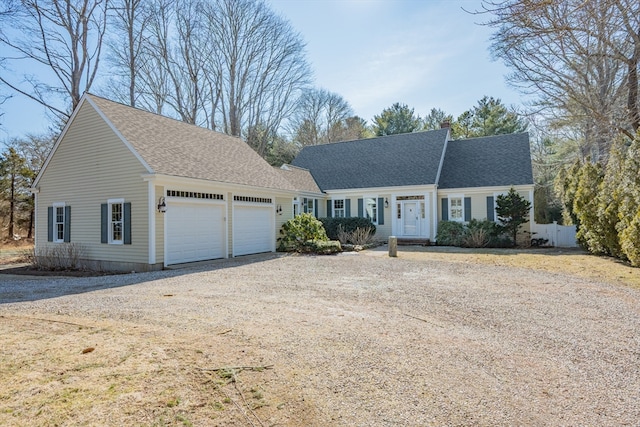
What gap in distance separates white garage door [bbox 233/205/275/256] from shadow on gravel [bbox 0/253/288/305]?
1926 mm

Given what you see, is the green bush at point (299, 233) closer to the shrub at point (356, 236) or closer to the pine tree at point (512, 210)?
the shrub at point (356, 236)

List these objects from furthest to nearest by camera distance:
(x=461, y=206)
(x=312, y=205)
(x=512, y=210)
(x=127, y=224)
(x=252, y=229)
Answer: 1. (x=312, y=205)
2. (x=461, y=206)
3. (x=512, y=210)
4. (x=252, y=229)
5. (x=127, y=224)

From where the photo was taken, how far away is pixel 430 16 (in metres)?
8.71

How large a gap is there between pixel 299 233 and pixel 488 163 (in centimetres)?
1117

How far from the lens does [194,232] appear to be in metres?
12.7

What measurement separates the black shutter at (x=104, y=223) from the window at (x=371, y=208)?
1283cm

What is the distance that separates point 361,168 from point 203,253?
12.1 m

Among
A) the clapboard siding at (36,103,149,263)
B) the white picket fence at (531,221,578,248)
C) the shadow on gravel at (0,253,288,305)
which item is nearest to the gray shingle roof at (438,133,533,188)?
the white picket fence at (531,221,578,248)

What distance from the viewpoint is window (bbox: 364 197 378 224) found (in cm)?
2059

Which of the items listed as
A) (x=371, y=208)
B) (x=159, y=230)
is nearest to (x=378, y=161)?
(x=371, y=208)

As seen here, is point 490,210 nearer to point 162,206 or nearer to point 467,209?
point 467,209

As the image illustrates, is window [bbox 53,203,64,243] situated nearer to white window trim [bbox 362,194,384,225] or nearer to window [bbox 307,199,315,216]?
window [bbox 307,199,315,216]

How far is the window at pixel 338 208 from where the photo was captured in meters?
21.6

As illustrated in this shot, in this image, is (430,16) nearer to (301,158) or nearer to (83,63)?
(301,158)
